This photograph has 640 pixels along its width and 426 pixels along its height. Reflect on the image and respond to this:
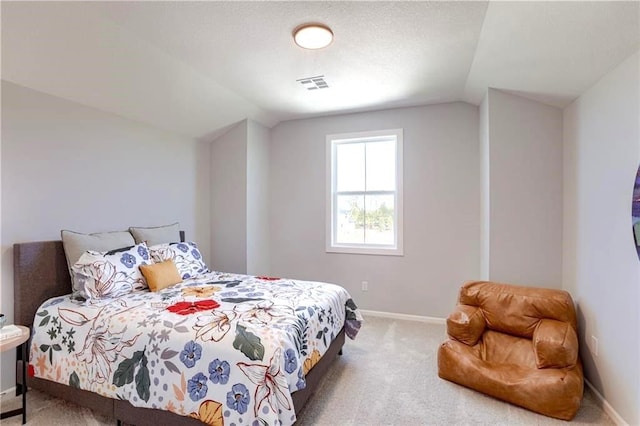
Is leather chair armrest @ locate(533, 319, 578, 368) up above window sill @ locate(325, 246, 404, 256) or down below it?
below

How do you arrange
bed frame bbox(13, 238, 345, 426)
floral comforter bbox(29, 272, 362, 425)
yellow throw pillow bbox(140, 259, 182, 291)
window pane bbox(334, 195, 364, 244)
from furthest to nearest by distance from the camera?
window pane bbox(334, 195, 364, 244) < yellow throw pillow bbox(140, 259, 182, 291) < bed frame bbox(13, 238, 345, 426) < floral comforter bbox(29, 272, 362, 425)

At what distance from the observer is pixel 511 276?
3033 mm

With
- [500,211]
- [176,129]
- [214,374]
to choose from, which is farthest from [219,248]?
[500,211]

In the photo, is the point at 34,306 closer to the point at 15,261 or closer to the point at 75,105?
the point at 15,261

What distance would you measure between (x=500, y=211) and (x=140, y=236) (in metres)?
3.51

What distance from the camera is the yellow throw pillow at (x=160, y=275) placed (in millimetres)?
2605

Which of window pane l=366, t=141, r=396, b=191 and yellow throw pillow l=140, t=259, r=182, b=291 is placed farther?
window pane l=366, t=141, r=396, b=191

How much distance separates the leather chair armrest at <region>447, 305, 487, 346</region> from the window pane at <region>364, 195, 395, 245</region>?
155 cm

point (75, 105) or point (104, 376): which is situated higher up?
Answer: point (75, 105)

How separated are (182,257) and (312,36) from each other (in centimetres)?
228

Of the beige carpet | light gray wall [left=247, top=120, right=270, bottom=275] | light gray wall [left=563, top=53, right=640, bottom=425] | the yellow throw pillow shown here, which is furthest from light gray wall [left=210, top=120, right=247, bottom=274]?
light gray wall [left=563, top=53, right=640, bottom=425]

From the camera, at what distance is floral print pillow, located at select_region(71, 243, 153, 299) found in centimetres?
231

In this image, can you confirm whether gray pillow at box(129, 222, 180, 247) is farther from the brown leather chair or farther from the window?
the brown leather chair

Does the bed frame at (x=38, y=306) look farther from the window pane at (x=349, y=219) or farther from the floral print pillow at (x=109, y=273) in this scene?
the window pane at (x=349, y=219)
